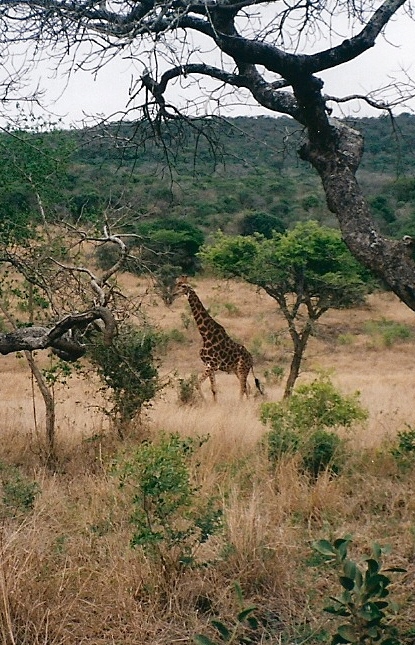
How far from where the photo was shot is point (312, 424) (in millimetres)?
7105

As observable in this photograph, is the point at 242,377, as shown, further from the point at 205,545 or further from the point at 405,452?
the point at 205,545

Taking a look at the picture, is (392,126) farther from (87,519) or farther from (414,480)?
(87,519)

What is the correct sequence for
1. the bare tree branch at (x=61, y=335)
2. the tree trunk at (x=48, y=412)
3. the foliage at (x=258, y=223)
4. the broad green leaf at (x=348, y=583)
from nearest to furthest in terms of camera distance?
the broad green leaf at (x=348, y=583), the bare tree branch at (x=61, y=335), the tree trunk at (x=48, y=412), the foliage at (x=258, y=223)

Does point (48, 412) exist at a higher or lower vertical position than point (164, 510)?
lower

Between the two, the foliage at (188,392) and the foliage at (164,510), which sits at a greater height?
the foliage at (164,510)

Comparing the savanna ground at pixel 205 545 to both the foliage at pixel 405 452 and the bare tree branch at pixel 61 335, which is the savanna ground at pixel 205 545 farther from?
the bare tree branch at pixel 61 335

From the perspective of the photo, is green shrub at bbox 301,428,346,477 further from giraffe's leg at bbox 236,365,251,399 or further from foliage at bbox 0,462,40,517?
giraffe's leg at bbox 236,365,251,399

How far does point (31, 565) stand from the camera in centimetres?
345

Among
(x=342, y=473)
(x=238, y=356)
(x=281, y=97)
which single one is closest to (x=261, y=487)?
(x=342, y=473)

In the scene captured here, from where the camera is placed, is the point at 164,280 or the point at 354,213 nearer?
the point at 354,213

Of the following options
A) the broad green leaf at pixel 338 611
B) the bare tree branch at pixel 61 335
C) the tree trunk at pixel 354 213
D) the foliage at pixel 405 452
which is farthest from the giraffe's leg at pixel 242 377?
the broad green leaf at pixel 338 611

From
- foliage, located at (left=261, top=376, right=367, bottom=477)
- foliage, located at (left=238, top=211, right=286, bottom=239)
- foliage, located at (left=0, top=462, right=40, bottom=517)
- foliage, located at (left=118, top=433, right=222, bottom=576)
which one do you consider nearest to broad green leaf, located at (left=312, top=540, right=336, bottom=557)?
foliage, located at (left=118, top=433, right=222, bottom=576)

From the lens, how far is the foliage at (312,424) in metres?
5.96

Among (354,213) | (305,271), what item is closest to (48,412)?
(354,213)
